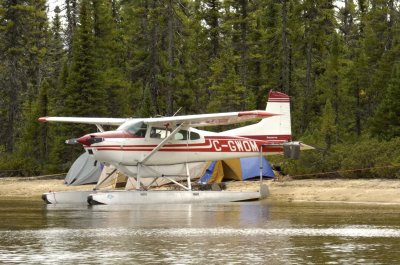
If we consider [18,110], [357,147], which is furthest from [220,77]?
[357,147]

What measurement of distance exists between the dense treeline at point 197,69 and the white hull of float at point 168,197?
30.4 feet

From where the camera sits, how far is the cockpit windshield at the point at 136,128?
27.8 metres

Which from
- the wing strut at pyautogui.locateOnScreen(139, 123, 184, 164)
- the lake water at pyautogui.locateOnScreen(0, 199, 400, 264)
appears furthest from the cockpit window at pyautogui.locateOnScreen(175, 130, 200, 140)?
the lake water at pyautogui.locateOnScreen(0, 199, 400, 264)

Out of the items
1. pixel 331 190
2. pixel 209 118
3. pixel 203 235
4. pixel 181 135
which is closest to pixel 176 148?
pixel 181 135

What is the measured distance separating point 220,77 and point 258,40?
4558mm

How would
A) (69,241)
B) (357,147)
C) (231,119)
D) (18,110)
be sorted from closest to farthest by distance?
1. (69,241)
2. (231,119)
3. (357,147)
4. (18,110)

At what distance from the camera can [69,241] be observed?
14.6 m

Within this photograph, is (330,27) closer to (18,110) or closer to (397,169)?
(18,110)

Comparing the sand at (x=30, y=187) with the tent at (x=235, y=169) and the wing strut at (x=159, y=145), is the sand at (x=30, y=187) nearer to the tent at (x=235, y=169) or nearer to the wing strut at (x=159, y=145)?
the tent at (x=235, y=169)

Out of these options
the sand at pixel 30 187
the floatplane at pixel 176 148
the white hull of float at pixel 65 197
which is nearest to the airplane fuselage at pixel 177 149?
the floatplane at pixel 176 148

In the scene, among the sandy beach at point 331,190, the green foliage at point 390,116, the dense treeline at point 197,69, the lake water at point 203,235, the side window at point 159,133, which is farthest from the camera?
the dense treeline at point 197,69

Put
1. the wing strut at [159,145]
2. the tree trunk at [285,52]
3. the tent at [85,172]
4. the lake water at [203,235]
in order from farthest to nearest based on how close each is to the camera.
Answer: the tree trunk at [285,52], the tent at [85,172], the wing strut at [159,145], the lake water at [203,235]

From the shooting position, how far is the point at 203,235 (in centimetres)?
1569

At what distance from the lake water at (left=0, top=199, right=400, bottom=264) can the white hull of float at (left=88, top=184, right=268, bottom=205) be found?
1652 millimetres
